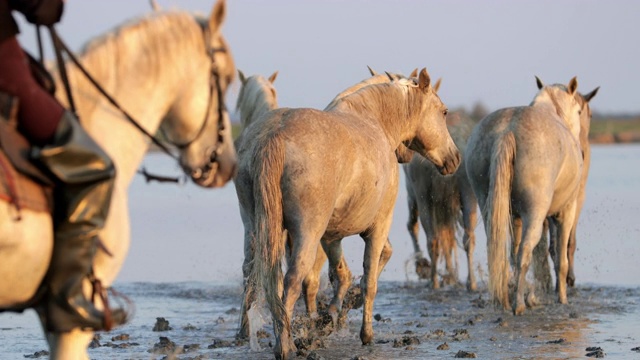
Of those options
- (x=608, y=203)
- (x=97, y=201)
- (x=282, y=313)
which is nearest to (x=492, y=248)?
(x=282, y=313)

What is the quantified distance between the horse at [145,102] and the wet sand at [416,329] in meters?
2.40

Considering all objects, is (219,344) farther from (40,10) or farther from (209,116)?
(40,10)

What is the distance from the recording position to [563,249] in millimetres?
12016

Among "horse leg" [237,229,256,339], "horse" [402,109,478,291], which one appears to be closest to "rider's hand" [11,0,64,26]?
"horse leg" [237,229,256,339]

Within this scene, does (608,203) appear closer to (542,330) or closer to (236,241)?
(236,241)

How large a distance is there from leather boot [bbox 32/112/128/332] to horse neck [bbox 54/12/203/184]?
224 mm

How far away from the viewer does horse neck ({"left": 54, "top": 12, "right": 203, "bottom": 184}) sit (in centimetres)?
453

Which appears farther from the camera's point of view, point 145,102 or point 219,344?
point 219,344

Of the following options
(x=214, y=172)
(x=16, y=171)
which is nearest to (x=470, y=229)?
(x=214, y=172)

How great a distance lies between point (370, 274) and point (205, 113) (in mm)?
4492

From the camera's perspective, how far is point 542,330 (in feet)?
32.4

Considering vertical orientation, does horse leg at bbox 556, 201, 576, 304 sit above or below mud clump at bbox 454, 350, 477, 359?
above

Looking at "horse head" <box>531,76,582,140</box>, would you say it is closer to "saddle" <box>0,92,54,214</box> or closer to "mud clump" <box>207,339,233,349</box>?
"mud clump" <box>207,339,233,349</box>

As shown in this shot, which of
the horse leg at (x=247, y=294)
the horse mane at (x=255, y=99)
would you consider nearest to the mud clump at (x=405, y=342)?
the horse leg at (x=247, y=294)
